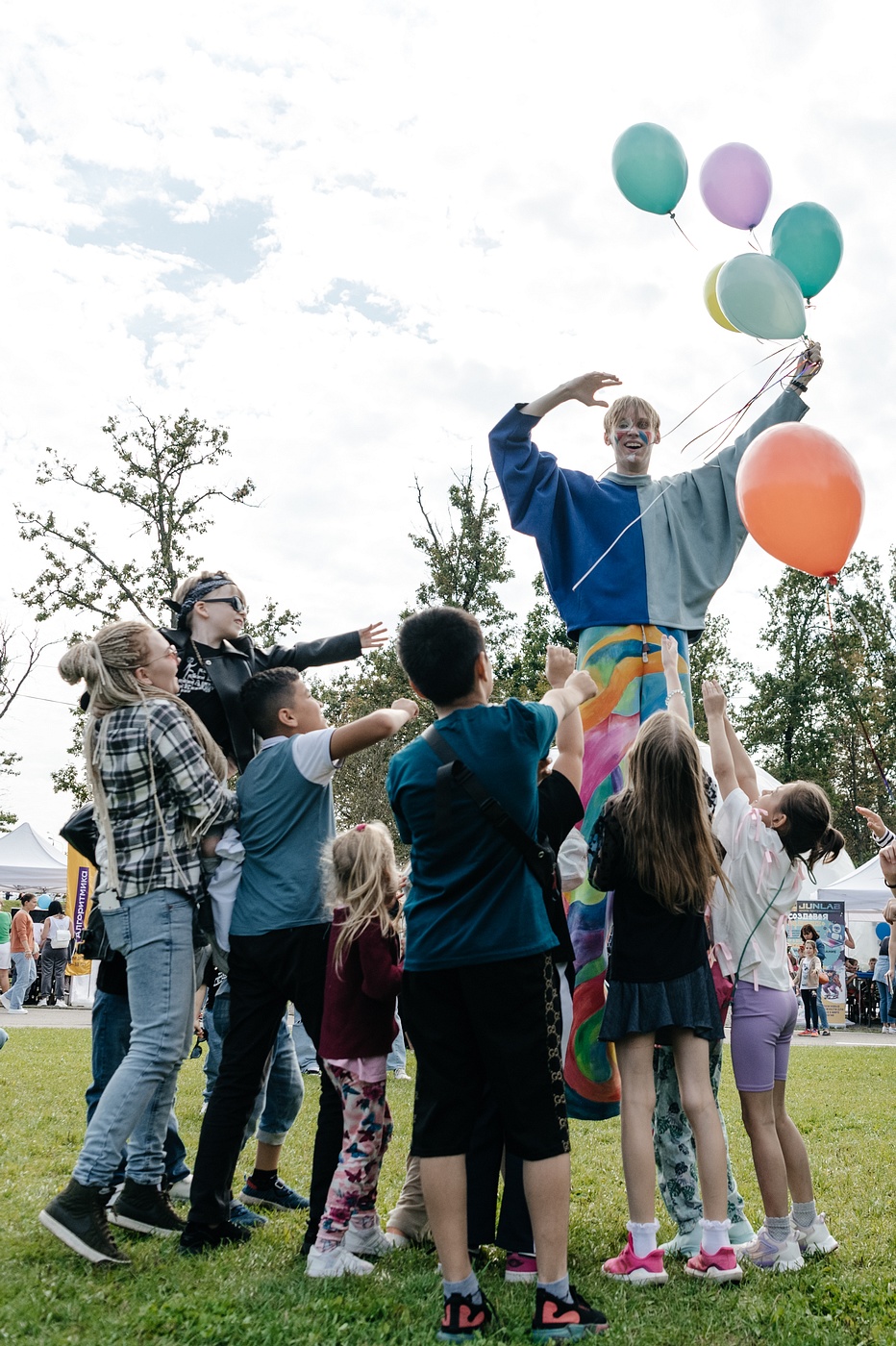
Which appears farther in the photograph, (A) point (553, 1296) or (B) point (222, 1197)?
(B) point (222, 1197)

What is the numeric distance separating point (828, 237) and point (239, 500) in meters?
19.2

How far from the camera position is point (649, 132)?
4016 mm

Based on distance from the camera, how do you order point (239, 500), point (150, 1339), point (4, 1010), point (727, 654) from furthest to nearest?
point (727, 654)
point (239, 500)
point (4, 1010)
point (150, 1339)

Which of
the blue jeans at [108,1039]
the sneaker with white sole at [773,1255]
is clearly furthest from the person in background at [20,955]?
the sneaker with white sole at [773,1255]

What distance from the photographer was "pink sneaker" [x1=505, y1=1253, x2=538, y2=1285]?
3.09 m

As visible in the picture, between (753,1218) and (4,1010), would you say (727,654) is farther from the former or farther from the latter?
(753,1218)

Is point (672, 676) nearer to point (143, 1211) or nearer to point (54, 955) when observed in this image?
point (143, 1211)

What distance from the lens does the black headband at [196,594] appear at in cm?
393

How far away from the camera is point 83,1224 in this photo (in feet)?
9.96

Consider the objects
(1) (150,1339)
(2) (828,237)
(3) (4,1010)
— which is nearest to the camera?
(1) (150,1339)

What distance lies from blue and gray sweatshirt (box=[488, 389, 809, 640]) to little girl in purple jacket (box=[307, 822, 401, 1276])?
1.22 meters

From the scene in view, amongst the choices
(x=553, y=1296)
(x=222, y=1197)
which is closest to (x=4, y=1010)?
(x=222, y=1197)

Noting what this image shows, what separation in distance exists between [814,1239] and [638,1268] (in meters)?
0.80

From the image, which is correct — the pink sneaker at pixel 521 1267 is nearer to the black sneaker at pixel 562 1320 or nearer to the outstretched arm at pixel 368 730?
the black sneaker at pixel 562 1320
